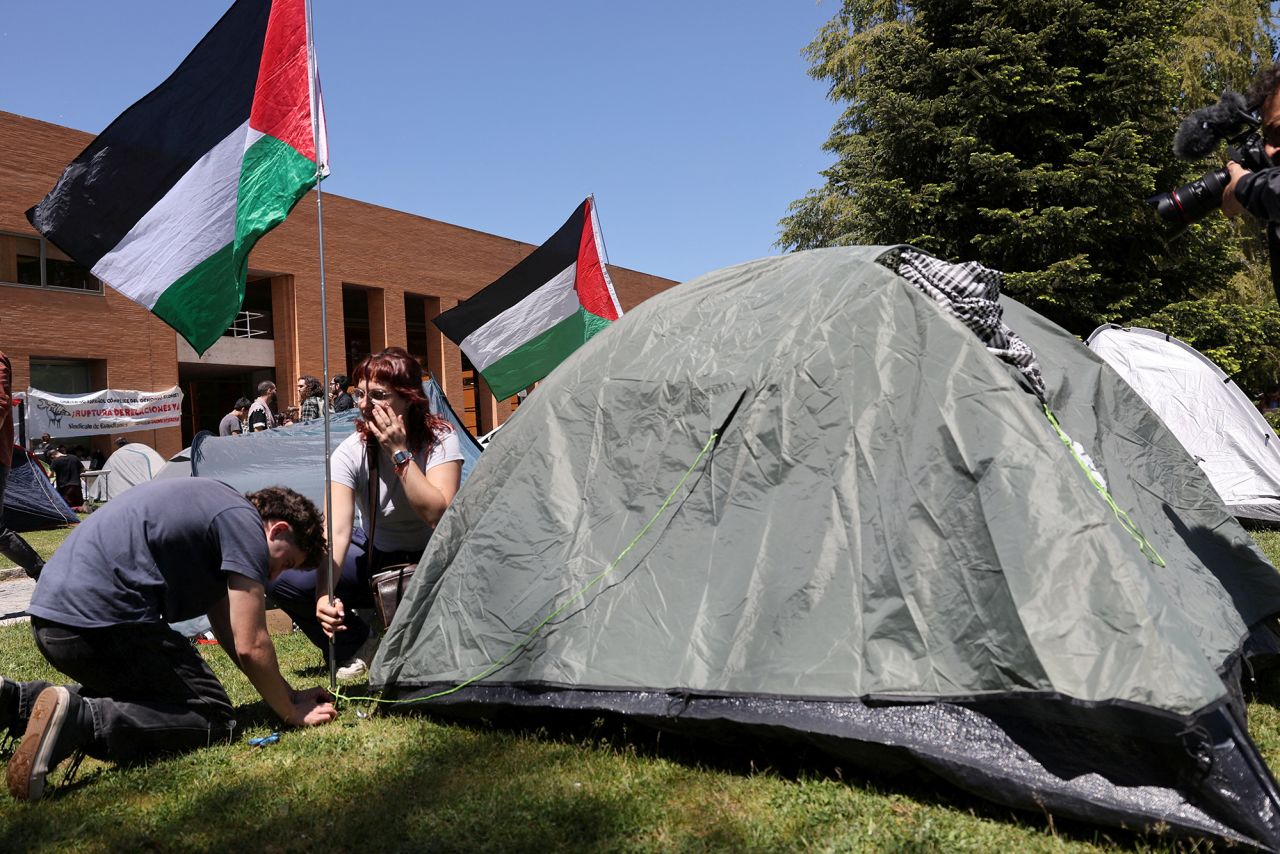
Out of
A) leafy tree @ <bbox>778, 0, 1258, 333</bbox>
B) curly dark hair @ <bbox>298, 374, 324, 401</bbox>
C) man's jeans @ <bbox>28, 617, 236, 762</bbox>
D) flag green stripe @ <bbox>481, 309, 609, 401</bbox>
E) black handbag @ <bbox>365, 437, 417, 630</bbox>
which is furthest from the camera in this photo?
leafy tree @ <bbox>778, 0, 1258, 333</bbox>

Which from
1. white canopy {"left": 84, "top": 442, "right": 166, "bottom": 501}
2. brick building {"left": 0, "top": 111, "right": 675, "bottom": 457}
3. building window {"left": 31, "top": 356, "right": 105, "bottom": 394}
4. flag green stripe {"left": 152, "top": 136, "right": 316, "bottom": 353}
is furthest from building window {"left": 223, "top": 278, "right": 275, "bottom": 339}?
flag green stripe {"left": 152, "top": 136, "right": 316, "bottom": 353}

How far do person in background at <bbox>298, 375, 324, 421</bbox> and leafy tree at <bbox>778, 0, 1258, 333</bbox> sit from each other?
9367 millimetres

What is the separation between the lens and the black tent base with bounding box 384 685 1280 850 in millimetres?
2301

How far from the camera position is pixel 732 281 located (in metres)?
3.75

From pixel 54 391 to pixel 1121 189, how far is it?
68.0 ft

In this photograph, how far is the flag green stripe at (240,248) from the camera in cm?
410

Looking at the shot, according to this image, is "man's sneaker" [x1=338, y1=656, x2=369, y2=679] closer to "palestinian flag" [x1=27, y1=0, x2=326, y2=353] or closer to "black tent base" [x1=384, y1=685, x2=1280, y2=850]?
"palestinian flag" [x1=27, y1=0, x2=326, y2=353]

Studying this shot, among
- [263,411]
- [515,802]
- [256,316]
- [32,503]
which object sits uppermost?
[256,316]

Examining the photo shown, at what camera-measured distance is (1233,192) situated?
9.90 feet

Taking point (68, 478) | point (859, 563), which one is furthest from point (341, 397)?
point (68, 478)

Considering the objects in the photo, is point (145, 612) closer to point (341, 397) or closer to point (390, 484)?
point (390, 484)

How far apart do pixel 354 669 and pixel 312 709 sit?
64 centimetres

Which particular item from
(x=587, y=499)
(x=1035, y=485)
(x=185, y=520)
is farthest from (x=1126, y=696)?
(x=185, y=520)

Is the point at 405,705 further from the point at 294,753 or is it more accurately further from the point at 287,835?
the point at 287,835
